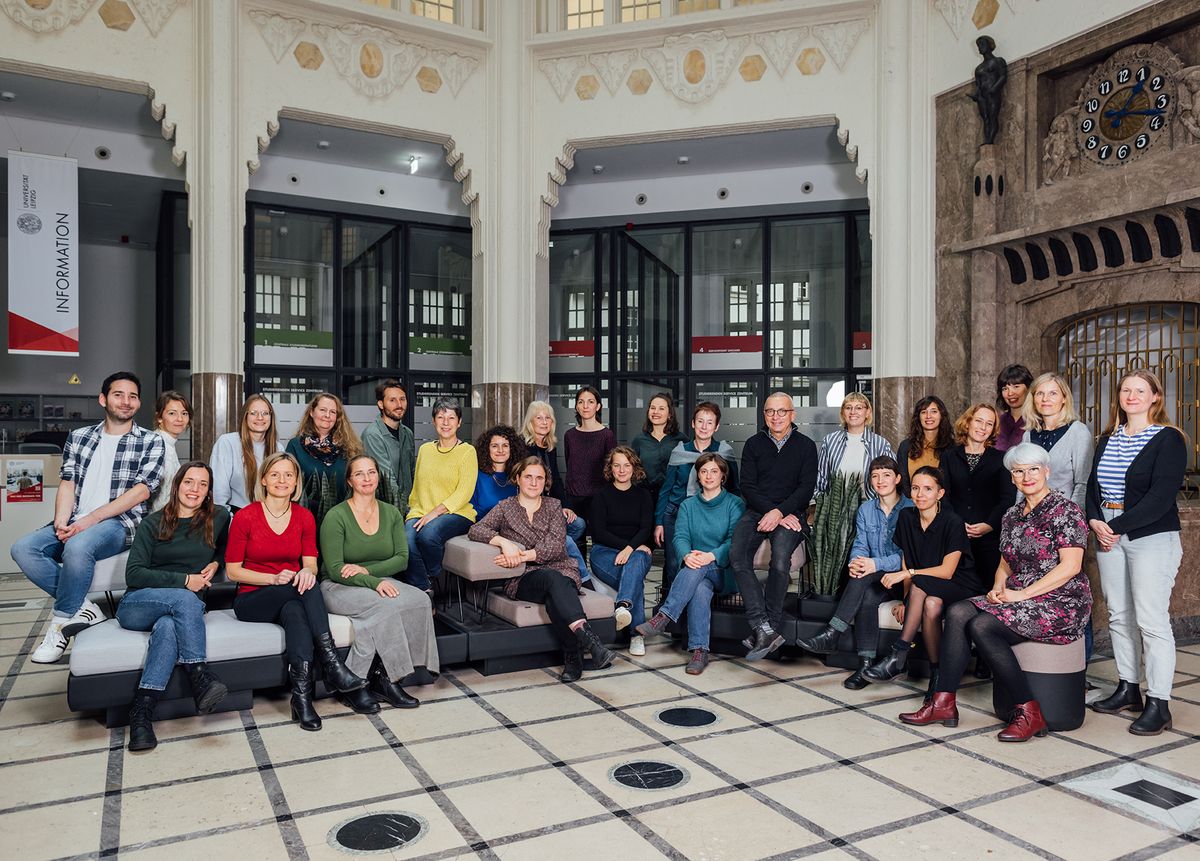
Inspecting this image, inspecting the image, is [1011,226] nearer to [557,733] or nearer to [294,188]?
[557,733]

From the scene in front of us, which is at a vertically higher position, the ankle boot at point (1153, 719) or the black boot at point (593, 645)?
the black boot at point (593, 645)

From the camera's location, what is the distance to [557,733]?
13.1ft

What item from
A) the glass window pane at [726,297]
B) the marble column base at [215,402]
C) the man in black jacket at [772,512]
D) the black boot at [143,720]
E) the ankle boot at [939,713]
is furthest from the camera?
the glass window pane at [726,297]

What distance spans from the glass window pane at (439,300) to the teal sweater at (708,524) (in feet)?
Answer: 20.7

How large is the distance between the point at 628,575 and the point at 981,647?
2083 millimetres

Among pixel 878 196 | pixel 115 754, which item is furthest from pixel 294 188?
pixel 115 754

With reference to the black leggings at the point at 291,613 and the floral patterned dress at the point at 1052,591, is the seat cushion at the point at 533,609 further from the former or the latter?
the floral patterned dress at the point at 1052,591

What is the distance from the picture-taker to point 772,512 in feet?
17.4

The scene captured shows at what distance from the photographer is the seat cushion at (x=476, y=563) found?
16.2 feet

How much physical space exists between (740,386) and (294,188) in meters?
5.67

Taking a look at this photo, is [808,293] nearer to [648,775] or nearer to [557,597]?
[557,597]

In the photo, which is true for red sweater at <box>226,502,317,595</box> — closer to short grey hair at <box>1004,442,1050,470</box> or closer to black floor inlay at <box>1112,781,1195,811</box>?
short grey hair at <box>1004,442,1050,470</box>

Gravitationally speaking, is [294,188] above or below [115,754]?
above

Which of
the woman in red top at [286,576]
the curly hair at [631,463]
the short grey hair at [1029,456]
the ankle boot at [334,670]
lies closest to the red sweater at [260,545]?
the woman in red top at [286,576]
